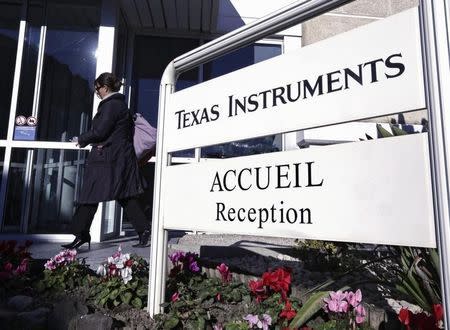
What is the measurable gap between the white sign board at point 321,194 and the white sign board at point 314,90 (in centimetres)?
12

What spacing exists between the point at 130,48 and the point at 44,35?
4.41ft

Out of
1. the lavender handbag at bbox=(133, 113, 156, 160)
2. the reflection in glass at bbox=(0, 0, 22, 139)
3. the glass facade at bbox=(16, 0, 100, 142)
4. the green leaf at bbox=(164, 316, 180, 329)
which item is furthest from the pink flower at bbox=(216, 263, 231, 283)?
the reflection in glass at bbox=(0, 0, 22, 139)

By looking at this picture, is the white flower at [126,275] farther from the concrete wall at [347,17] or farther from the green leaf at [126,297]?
the concrete wall at [347,17]

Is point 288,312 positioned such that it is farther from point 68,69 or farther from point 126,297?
point 68,69

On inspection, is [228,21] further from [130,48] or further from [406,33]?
[406,33]

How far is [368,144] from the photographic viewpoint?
1227 mm

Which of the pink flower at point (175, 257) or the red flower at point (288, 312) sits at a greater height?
the pink flower at point (175, 257)

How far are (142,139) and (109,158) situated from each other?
0.35 meters

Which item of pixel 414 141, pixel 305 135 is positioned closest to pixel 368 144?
pixel 414 141

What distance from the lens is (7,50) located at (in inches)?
207

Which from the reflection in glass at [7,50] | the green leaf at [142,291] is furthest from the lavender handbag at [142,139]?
the reflection in glass at [7,50]

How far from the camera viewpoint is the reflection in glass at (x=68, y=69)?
5148mm

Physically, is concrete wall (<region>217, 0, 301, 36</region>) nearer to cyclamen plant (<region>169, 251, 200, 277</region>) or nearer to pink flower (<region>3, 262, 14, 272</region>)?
cyclamen plant (<region>169, 251, 200, 277</region>)

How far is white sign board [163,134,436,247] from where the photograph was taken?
1.11 m
